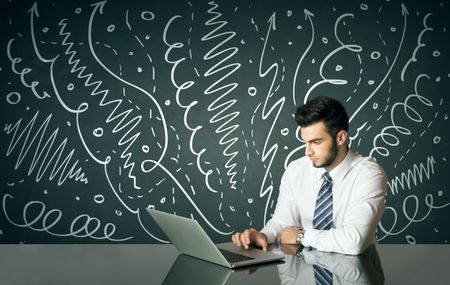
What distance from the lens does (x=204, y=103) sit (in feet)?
15.3

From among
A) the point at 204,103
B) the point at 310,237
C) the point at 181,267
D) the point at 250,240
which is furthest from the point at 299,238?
Result: the point at 204,103

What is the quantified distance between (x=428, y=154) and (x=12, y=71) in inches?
124

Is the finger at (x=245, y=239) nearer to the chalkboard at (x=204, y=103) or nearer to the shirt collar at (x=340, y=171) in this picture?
the shirt collar at (x=340, y=171)

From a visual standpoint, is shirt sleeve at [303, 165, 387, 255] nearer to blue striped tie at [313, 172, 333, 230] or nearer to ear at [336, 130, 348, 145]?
blue striped tie at [313, 172, 333, 230]

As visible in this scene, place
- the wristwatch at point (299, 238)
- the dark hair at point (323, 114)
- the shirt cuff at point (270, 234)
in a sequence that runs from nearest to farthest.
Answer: the wristwatch at point (299, 238), the shirt cuff at point (270, 234), the dark hair at point (323, 114)

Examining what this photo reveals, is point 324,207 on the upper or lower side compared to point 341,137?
lower

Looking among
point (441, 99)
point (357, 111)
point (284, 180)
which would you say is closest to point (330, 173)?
point (284, 180)

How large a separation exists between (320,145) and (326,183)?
184 mm

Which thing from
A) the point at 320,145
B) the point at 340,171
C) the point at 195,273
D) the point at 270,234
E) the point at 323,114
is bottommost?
the point at 270,234

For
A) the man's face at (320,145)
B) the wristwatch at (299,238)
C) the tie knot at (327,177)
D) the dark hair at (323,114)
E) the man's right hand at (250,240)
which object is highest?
the dark hair at (323,114)

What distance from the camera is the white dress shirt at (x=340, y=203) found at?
7.74 ft

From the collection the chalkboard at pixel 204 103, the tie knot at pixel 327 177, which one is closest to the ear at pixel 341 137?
the tie knot at pixel 327 177

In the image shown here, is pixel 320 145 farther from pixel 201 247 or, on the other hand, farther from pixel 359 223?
pixel 201 247

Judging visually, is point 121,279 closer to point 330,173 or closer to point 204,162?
point 330,173
